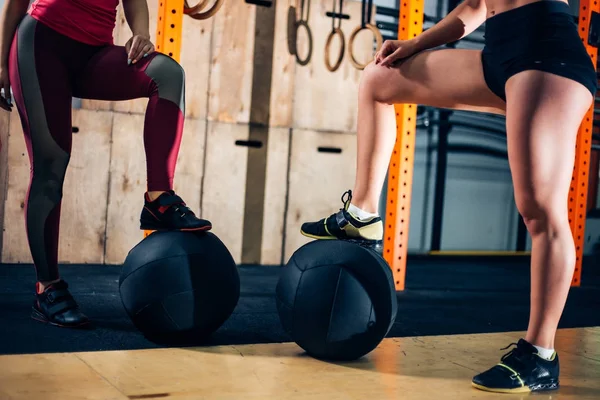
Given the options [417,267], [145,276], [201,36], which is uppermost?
[201,36]

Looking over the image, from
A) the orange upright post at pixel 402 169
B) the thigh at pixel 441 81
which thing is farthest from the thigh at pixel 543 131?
the orange upright post at pixel 402 169

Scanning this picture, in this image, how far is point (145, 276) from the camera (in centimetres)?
239

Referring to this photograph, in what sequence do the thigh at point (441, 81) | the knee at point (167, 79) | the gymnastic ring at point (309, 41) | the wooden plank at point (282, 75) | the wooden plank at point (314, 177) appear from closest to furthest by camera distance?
1. the thigh at point (441, 81)
2. the knee at point (167, 79)
3. the gymnastic ring at point (309, 41)
4. the wooden plank at point (282, 75)
5. the wooden plank at point (314, 177)

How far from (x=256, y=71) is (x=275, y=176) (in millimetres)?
760

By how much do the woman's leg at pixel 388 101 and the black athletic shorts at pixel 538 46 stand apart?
78 mm

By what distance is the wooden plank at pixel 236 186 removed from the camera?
509cm

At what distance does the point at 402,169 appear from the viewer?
4.23 metres

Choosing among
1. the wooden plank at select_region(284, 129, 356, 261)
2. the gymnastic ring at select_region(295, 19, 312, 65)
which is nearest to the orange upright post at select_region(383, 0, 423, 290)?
the gymnastic ring at select_region(295, 19, 312, 65)

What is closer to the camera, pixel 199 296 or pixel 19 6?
pixel 199 296

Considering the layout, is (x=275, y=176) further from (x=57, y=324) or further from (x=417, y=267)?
(x=57, y=324)

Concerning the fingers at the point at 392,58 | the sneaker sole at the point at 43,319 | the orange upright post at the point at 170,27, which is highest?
the orange upright post at the point at 170,27

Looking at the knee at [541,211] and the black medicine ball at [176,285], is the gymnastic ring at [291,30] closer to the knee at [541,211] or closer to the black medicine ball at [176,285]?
the black medicine ball at [176,285]

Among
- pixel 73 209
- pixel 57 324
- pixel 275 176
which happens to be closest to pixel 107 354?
pixel 57 324

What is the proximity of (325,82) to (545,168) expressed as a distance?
11.8ft
